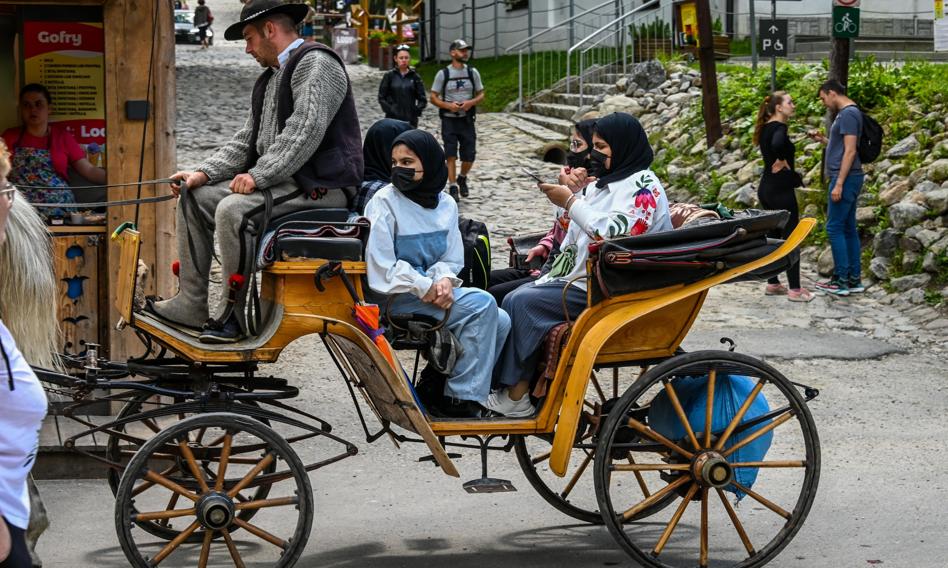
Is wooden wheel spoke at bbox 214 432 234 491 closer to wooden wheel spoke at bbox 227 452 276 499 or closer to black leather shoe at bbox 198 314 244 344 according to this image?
wooden wheel spoke at bbox 227 452 276 499

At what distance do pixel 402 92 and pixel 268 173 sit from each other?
10714 millimetres

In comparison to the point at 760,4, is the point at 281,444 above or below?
below

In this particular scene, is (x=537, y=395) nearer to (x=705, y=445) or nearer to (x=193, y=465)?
(x=705, y=445)

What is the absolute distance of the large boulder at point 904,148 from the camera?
526 inches

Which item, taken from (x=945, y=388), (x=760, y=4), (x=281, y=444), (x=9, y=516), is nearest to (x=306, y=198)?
(x=281, y=444)

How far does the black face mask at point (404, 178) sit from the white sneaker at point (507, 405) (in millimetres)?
995

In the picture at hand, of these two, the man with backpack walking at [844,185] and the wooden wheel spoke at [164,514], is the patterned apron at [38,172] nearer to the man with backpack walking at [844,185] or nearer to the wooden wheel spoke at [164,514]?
the wooden wheel spoke at [164,514]

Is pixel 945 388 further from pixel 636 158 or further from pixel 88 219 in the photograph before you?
pixel 88 219

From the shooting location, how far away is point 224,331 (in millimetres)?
5676

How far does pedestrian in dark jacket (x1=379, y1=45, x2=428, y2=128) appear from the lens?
16125 millimetres

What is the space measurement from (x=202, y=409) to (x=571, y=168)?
235 cm

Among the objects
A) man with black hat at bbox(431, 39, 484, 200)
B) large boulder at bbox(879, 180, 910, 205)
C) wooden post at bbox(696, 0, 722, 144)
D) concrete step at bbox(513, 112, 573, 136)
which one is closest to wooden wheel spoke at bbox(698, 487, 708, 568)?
large boulder at bbox(879, 180, 910, 205)

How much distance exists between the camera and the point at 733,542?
624 cm

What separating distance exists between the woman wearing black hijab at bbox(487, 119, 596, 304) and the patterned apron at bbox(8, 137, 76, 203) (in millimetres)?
2915
